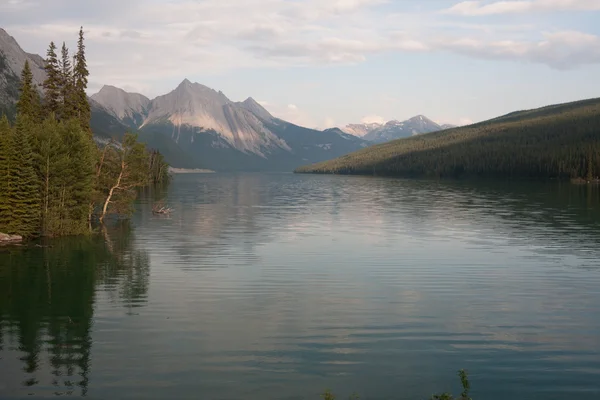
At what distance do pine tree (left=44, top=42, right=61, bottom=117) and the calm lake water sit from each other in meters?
39.3

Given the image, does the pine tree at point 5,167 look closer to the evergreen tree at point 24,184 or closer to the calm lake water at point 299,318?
the evergreen tree at point 24,184

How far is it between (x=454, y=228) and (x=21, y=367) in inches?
2448

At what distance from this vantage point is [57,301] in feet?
119

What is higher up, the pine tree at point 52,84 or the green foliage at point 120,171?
the pine tree at point 52,84

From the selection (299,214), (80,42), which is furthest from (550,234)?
(80,42)

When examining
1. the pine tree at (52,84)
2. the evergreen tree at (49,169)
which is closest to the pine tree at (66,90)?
the pine tree at (52,84)

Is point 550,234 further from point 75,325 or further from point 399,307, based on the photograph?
point 75,325

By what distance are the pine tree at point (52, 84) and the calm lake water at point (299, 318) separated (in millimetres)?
39285

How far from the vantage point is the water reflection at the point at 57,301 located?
A: 23594mm

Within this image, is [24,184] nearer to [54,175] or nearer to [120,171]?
[54,175]

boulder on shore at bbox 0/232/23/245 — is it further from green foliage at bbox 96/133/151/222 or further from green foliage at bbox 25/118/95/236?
green foliage at bbox 96/133/151/222

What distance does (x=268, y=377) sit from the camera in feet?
76.5

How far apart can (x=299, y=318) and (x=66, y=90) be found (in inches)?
3019

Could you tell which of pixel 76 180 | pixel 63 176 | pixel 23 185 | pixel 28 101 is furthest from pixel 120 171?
pixel 28 101
